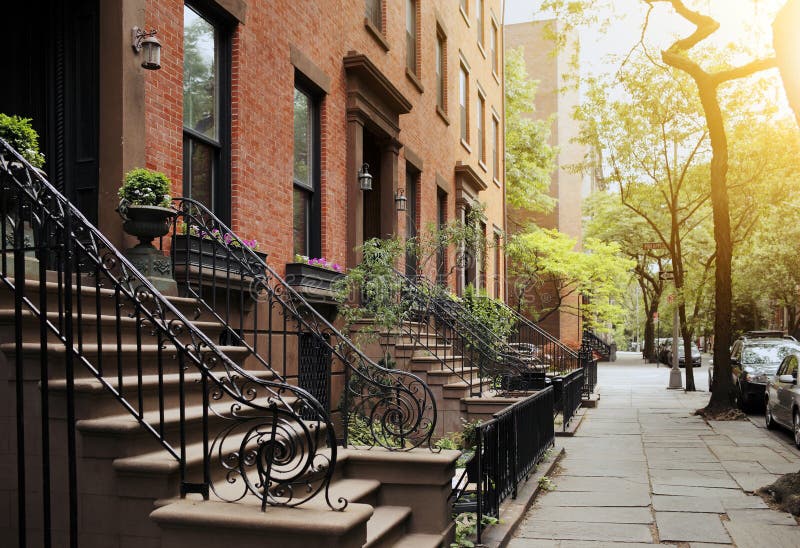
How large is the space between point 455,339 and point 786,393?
603 centimetres

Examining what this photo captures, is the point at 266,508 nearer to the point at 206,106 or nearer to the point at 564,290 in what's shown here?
the point at 206,106

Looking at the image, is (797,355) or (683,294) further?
(683,294)

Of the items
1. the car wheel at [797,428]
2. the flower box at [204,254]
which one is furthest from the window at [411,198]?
the flower box at [204,254]

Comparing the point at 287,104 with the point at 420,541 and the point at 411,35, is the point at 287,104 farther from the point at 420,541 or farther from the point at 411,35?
the point at 411,35

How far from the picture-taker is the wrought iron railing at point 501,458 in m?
6.80

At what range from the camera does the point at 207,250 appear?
8344 mm

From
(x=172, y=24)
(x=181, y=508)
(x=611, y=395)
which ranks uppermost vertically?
(x=172, y=24)

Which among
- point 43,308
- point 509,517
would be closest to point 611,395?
point 509,517

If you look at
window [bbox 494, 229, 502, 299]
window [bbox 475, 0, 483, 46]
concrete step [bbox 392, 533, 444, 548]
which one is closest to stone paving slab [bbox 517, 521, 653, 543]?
concrete step [bbox 392, 533, 444, 548]

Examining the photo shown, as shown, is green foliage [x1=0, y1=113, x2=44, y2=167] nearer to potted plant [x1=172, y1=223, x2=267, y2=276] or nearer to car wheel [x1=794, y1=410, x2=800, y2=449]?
potted plant [x1=172, y1=223, x2=267, y2=276]

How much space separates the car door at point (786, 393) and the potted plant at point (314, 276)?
7.79 m

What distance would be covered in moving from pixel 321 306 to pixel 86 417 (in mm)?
6505

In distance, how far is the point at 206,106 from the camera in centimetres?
938

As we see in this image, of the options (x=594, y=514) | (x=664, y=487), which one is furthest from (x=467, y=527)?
(x=664, y=487)
